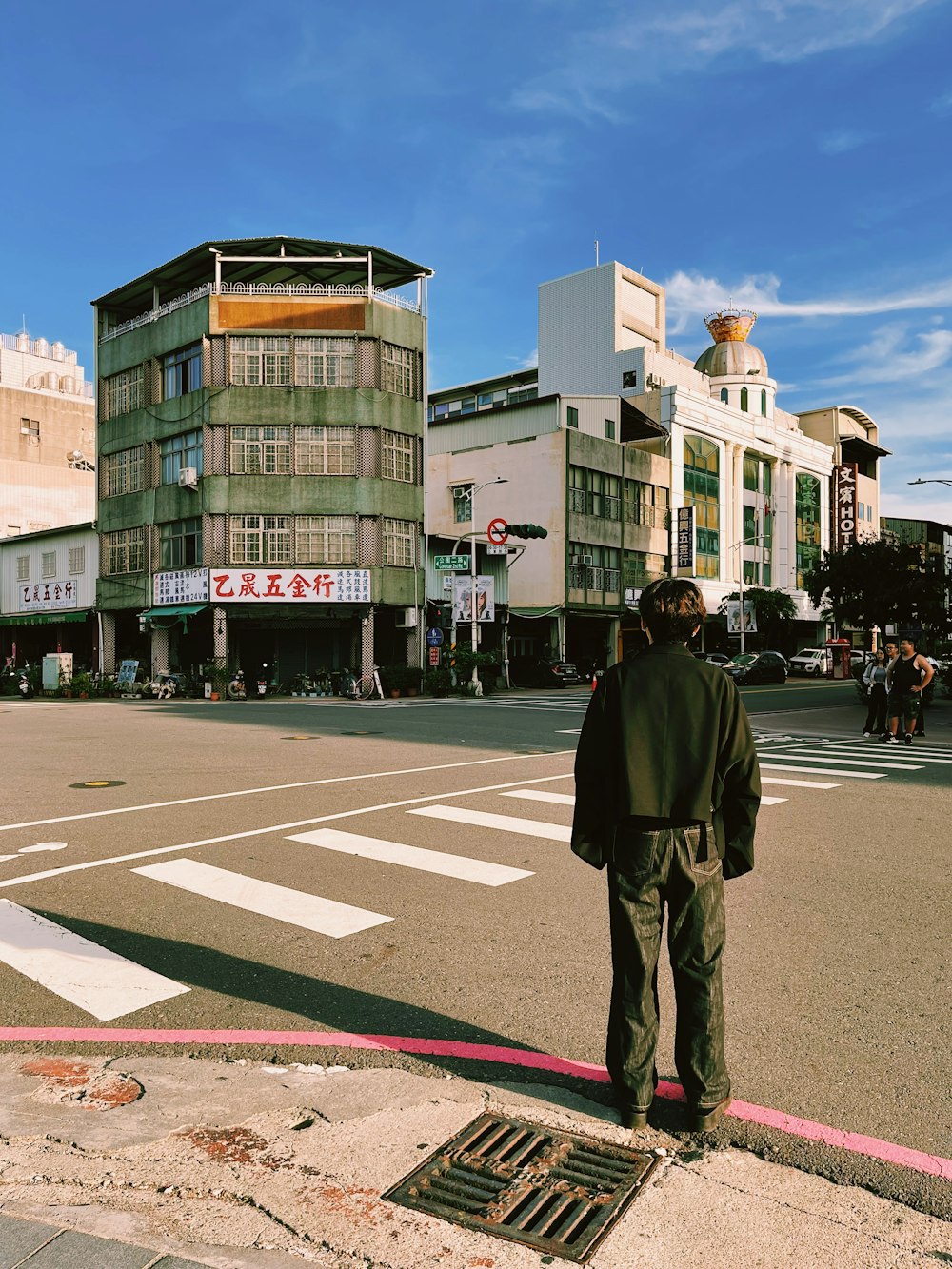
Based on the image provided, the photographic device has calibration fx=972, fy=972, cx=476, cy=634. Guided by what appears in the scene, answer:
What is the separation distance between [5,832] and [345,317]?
34.3 meters

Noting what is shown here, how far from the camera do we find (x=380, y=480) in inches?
1570

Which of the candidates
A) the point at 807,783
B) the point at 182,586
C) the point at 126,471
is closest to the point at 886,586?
the point at 807,783

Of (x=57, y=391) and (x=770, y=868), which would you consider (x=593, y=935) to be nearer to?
(x=770, y=868)

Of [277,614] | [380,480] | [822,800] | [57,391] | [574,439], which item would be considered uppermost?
[57,391]

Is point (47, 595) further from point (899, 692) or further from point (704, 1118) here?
point (704, 1118)

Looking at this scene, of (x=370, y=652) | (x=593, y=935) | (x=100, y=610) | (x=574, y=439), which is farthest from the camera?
(x=574, y=439)

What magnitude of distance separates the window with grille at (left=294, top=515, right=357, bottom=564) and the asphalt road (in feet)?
87.7

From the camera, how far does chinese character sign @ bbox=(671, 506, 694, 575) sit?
57969 mm

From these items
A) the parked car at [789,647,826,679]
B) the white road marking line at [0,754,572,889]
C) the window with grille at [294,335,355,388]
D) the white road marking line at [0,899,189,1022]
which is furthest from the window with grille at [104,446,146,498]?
the white road marking line at [0,899,189,1022]

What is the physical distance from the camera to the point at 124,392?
44469mm

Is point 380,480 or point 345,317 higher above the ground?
point 345,317

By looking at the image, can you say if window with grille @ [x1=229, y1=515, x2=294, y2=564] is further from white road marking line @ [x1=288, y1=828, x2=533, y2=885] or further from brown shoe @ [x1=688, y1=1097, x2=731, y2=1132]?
brown shoe @ [x1=688, y1=1097, x2=731, y2=1132]

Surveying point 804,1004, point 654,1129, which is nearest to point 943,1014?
point 804,1004

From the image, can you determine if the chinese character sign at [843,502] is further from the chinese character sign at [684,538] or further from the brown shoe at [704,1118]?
the brown shoe at [704,1118]
